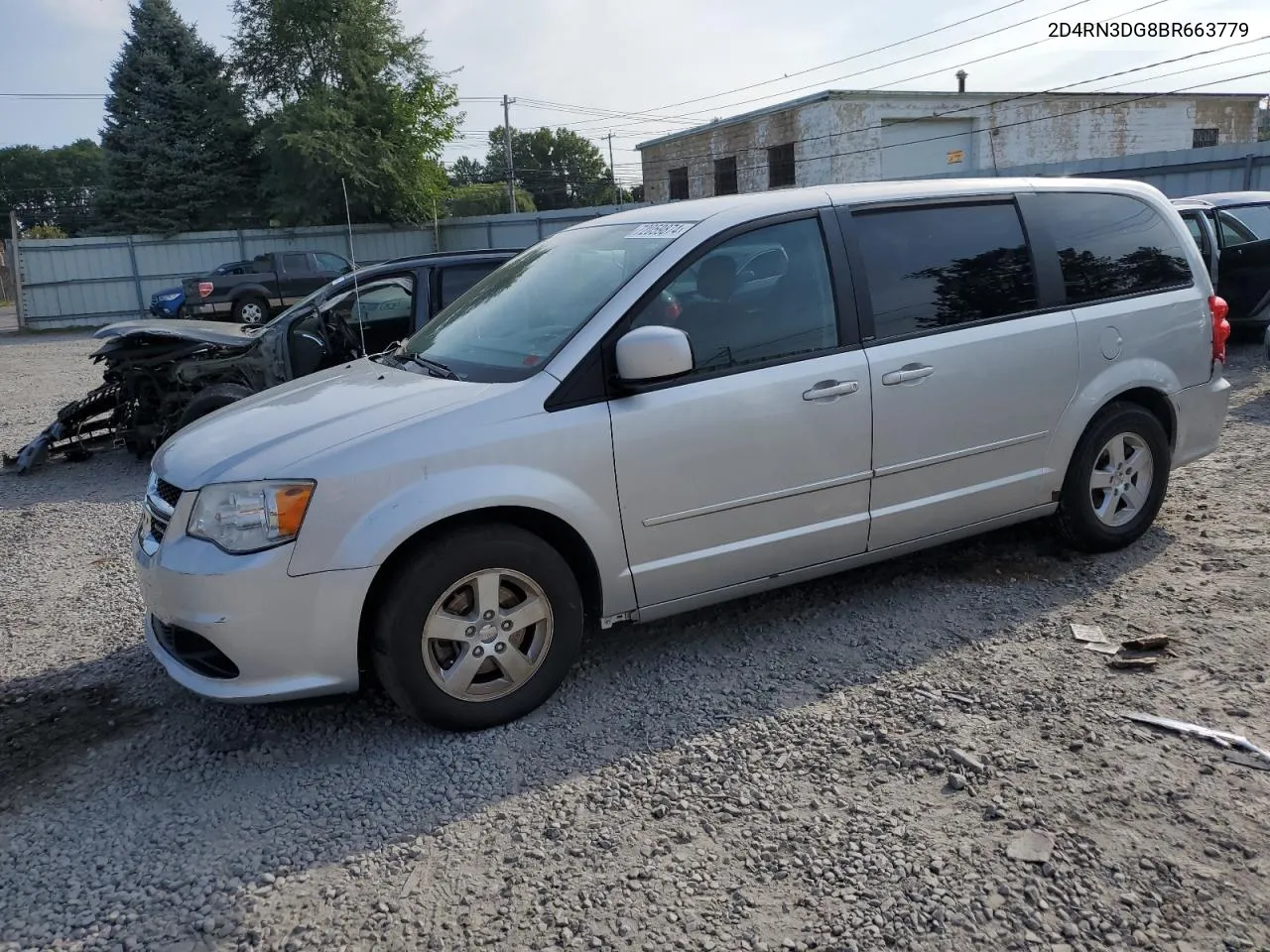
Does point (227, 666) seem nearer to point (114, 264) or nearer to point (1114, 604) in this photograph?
point (1114, 604)

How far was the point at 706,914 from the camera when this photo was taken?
2.59 m

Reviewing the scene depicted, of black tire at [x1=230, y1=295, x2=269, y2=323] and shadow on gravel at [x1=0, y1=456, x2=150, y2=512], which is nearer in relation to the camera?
shadow on gravel at [x1=0, y1=456, x2=150, y2=512]

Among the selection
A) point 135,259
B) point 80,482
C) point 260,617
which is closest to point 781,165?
point 135,259

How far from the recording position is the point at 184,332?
27.3ft

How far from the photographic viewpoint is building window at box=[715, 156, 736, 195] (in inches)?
1478

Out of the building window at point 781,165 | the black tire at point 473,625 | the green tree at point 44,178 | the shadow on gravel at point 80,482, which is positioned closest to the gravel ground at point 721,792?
the black tire at point 473,625

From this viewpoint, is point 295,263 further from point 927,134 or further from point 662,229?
point 927,134

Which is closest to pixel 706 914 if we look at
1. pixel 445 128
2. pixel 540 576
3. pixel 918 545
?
pixel 540 576

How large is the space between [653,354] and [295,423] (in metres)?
1.36

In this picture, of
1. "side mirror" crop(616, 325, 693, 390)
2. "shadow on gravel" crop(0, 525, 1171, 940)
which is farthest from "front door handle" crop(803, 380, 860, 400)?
"shadow on gravel" crop(0, 525, 1171, 940)

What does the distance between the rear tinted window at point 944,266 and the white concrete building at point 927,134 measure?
28097mm

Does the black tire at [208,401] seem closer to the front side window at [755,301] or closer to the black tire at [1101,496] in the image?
the front side window at [755,301]

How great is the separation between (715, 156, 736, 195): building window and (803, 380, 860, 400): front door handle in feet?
115

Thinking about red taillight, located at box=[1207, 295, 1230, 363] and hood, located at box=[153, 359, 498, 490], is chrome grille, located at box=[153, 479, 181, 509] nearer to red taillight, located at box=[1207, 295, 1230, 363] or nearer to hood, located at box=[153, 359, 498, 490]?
hood, located at box=[153, 359, 498, 490]
